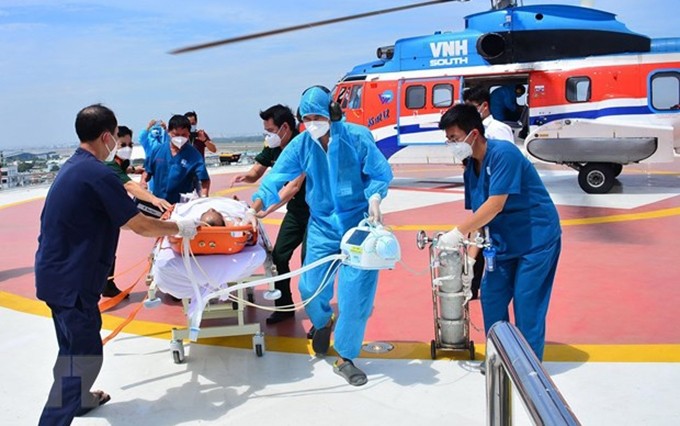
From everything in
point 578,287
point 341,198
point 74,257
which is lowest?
point 578,287

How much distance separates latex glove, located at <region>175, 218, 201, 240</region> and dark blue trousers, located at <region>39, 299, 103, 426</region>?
59cm

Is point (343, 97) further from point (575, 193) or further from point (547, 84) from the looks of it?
point (575, 193)

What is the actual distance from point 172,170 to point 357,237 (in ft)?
7.60

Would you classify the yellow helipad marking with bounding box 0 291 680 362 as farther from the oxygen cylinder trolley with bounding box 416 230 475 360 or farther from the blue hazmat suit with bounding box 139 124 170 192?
the blue hazmat suit with bounding box 139 124 170 192

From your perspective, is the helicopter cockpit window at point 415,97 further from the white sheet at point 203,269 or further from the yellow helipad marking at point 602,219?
the white sheet at point 203,269

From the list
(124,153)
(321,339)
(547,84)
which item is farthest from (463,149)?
(547,84)

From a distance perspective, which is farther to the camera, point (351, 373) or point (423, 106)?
point (423, 106)

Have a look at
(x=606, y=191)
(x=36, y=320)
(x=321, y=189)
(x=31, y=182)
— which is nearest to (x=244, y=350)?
(x=321, y=189)

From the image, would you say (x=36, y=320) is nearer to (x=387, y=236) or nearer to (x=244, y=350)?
(x=244, y=350)

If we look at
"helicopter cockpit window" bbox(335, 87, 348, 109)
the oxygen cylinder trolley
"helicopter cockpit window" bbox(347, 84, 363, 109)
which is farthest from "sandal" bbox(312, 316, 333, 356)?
"helicopter cockpit window" bbox(335, 87, 348, 109)

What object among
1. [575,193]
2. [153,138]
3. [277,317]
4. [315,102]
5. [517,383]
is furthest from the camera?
[575,193]

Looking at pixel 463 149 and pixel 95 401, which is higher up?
pixel 463 149

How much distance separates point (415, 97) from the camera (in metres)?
12.0

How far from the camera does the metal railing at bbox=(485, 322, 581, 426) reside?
1349 mm
